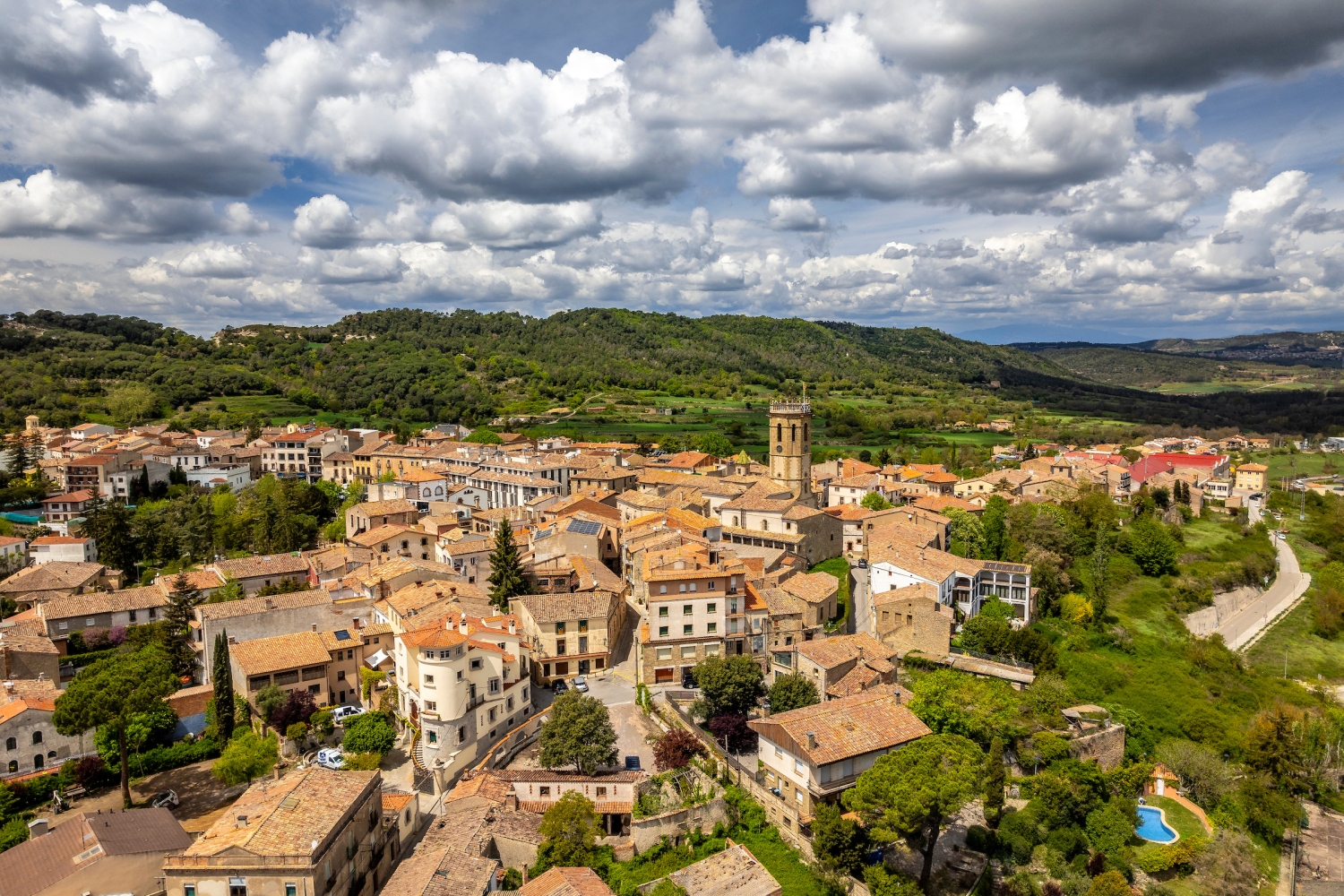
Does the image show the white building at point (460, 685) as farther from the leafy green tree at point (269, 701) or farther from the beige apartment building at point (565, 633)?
the leafy green tree at point (269, 701)

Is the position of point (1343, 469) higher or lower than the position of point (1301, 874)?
higher

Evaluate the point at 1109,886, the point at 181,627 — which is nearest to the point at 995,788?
the point at 1109,886

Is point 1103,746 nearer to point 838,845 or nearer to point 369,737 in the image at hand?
point 838,845

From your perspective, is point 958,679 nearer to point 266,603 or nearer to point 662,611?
point 662,611

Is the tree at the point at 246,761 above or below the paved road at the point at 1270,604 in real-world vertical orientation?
above

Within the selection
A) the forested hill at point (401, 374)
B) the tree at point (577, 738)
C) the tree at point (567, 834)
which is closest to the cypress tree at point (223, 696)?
the tree at point (577, 738)

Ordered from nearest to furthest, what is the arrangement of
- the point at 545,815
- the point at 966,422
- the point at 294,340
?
the point at 545,815 → the point at 966,422 → the point at 294,340

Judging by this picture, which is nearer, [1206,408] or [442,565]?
[442,565]

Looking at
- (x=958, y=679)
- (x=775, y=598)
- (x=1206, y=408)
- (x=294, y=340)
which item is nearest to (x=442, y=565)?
(x=775, y=598)
